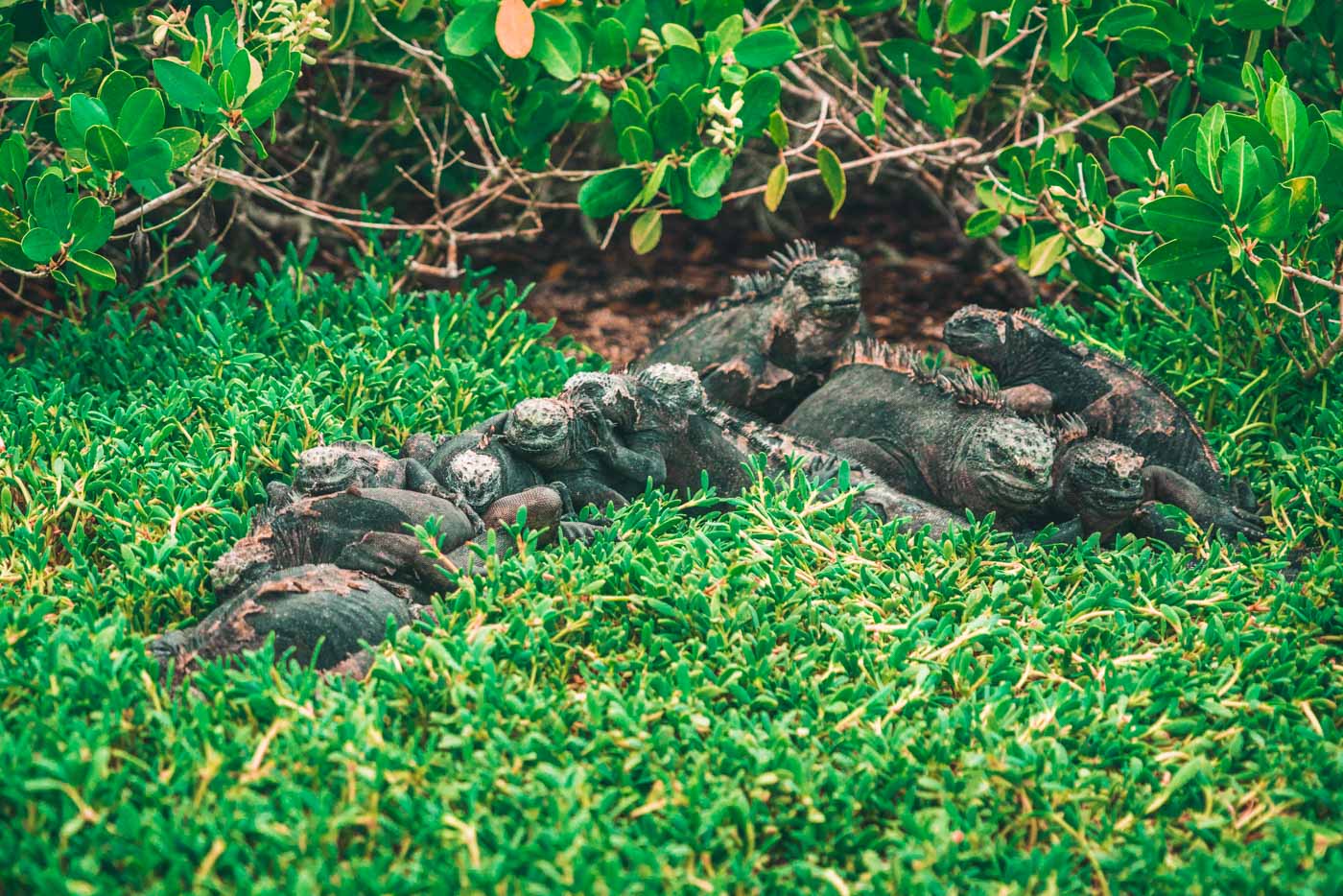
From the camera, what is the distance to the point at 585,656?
284 cm

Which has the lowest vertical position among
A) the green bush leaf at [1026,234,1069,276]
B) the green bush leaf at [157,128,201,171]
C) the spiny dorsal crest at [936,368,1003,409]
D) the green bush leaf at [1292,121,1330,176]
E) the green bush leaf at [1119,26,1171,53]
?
the spiny dorsal crest at [936,368,1003,409]

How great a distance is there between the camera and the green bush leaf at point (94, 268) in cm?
359

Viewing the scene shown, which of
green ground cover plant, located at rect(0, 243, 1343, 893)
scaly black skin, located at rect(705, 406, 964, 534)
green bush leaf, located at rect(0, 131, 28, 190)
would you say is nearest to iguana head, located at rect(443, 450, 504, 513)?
green ground cover plant, located at rect(0, 243, 1343, 893)

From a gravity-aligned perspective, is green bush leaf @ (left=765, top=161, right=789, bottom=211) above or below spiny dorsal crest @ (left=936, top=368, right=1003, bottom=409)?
above

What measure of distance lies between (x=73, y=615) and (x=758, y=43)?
262cm

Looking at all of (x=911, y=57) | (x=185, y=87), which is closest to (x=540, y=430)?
(x=185, y=87)

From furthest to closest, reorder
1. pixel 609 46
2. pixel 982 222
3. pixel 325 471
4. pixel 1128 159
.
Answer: pixel 982 222 → pixel 609 46 → pixel 1128 159 → pixel 325 471

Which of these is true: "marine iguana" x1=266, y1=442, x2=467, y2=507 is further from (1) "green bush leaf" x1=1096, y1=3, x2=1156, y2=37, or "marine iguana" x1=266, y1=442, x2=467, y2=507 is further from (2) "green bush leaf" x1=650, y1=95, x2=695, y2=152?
(1) "green bush leaf" x1=1096, y1=3, x2=1156, y2=37

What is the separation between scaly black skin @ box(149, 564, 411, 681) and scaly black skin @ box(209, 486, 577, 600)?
139mm

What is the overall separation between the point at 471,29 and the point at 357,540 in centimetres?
163

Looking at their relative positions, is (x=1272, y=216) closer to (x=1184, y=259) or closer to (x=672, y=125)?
(x=1184, y=259)

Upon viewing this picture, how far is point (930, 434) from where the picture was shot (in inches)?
146

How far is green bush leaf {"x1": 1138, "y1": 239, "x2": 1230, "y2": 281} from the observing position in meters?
3.43

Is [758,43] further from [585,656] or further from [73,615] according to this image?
[73,615]
